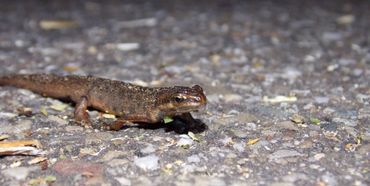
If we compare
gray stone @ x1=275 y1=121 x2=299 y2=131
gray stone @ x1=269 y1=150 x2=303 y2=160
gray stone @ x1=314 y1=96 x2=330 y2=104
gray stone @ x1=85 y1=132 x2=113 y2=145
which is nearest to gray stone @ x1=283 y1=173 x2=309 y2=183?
gray stone @ x1=269 y1=150 x2=303 y2=160

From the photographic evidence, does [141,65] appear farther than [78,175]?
Yes

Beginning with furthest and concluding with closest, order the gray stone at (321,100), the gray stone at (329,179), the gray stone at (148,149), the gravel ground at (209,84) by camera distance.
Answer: the gray stone at (321,100) < the gray stone at (148,149) < the gravel ground at (209,84) < the gray stone at (329,179)

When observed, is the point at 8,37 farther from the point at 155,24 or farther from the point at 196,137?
the point at 196,137

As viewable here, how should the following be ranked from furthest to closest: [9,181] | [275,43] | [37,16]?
1. [37,16]
2. [275,43]
3. [9,181]

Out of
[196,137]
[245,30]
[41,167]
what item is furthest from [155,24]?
[41,167]

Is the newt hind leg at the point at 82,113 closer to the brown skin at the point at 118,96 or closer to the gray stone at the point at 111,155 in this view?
the brown skin at the point at 118,96

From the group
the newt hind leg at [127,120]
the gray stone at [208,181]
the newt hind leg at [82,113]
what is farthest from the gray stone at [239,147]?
the newt hind leg at [82,113]
